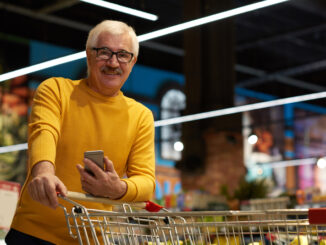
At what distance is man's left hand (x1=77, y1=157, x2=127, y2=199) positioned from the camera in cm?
168

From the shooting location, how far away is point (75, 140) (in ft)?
6.18

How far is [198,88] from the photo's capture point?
1170cm

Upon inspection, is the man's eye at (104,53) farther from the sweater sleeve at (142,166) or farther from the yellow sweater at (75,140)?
the sweater sleeve at (142,166)

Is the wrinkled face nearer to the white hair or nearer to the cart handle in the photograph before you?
the white hair

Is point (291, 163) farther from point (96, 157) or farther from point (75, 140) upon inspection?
point (96, 157)

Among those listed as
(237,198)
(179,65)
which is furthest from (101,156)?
(179,65)

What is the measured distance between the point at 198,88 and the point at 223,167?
5.28 ft

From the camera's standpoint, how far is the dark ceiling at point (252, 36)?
11172mm

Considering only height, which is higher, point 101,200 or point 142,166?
point 142,166

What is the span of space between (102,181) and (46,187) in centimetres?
17

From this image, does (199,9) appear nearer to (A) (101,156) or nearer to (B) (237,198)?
(B) (237,198)

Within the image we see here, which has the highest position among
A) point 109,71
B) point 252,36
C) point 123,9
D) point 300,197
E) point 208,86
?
point 252,36

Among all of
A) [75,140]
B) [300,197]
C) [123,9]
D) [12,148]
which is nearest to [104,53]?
[75,140]

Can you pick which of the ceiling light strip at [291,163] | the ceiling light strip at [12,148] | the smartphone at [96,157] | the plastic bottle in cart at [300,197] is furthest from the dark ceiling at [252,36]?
the smartphone at [96,157]
